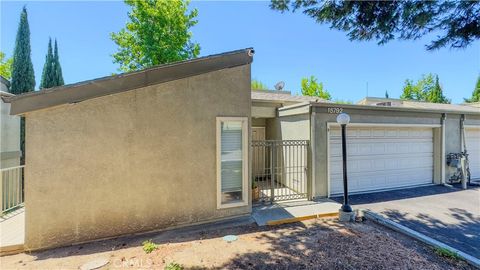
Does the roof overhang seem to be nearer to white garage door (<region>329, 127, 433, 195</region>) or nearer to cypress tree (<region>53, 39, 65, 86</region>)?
white garage door (<region>329, 127, 433, 195</region>)

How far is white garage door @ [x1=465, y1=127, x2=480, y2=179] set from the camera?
9703 millimetres

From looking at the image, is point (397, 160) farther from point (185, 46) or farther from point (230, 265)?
point (185, 46)

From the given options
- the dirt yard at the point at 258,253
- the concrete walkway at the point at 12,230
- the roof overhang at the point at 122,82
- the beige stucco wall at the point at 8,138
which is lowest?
the dirt yard at the point at 258,253

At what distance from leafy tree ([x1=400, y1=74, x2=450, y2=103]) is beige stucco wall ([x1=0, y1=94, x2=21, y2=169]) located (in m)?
38.2

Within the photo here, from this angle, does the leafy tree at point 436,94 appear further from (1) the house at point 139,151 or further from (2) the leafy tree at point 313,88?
(1) the house at point 139,151

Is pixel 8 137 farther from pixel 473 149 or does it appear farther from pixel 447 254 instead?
pixel 473 149

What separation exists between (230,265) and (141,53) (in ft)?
56.0

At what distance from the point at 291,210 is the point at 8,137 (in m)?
9.20

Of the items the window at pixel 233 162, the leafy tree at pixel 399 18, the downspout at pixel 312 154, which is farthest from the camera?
the downspout at pixel 312 154

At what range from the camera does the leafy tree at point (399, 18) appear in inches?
161

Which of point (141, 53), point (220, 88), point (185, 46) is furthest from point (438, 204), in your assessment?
point (141, 53)

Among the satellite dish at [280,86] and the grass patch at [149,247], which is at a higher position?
the satellite dish at [280,86]

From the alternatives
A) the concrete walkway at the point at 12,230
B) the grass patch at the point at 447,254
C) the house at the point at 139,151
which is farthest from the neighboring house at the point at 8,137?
the grass patch at the point at 447,254

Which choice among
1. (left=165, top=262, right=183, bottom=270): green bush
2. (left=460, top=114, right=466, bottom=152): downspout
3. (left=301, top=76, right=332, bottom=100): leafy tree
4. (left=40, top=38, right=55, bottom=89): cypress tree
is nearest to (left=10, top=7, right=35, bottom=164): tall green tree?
(left=40, top=38, right=55, bottom=89): cypress tree
